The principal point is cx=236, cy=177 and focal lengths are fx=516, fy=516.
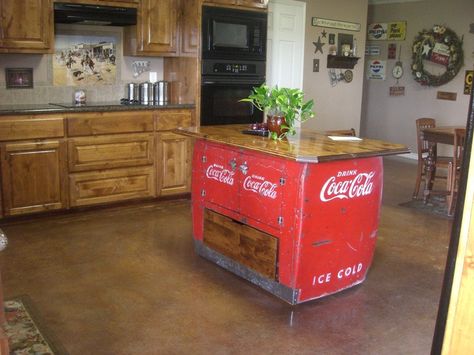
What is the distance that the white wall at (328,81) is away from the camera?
6582 mm

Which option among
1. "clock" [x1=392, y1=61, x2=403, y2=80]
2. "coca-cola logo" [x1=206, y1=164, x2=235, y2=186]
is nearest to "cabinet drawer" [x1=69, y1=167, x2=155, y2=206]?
"coca-cola logo" [x1=206, y1=164, x2=235, y2=186]

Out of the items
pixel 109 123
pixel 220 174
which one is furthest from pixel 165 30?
pixel 220 174

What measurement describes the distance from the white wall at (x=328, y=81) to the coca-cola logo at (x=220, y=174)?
3624 mm

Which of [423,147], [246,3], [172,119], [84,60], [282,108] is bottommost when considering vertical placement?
[423,147]

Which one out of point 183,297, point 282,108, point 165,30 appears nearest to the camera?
point 183,297

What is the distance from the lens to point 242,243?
125 inches

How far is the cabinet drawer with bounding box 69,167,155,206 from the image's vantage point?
4.49 meters

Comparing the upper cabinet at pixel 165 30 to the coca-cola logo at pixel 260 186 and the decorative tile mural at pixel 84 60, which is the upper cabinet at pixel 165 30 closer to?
the decorative tile mural at pixel 84 60

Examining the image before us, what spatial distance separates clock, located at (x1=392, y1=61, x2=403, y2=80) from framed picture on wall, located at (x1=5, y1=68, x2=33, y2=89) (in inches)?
218

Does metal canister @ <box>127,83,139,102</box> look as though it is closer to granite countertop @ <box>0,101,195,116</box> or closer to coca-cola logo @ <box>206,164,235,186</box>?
granite countertop @ <box>0,101,195,116</box>

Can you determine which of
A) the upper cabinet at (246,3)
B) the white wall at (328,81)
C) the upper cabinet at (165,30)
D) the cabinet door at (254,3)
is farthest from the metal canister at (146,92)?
the white wall at (328,81)

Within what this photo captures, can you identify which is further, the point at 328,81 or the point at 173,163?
the point at 328,81

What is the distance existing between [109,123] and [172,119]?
0.63 meters

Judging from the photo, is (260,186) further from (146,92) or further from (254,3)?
(254,3)
